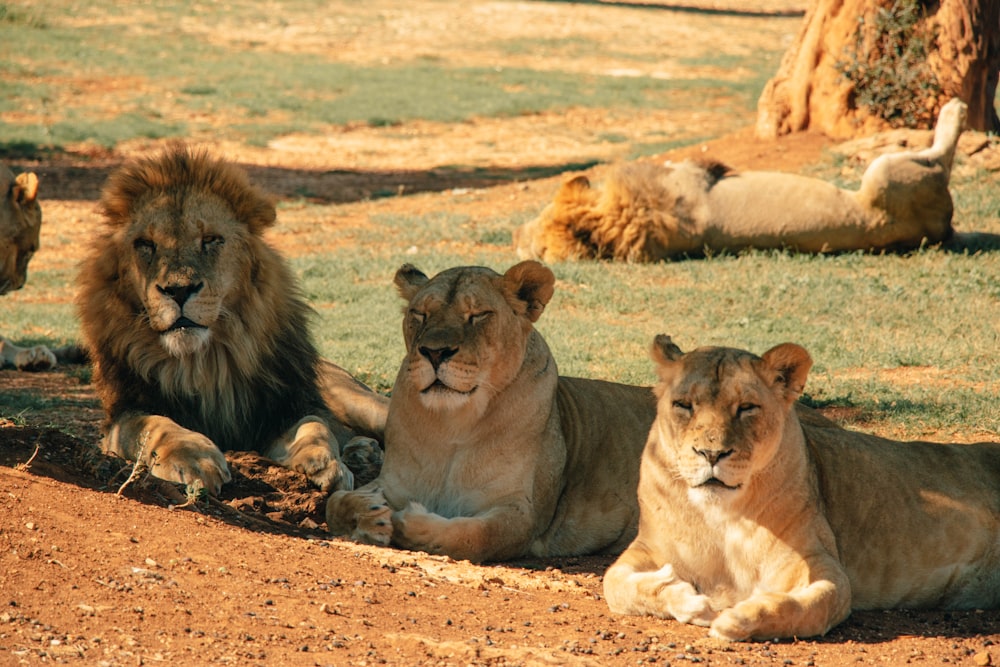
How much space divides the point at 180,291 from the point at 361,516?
55.3 inches

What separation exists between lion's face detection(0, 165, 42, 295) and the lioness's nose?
21.8ft

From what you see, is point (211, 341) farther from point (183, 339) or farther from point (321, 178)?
point (321, 178)

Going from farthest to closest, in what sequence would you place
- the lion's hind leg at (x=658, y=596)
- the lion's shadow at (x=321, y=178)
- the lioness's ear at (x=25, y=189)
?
the lion's shadow at (x=321, y=178) < the lioness's ear at (x=25, y=189) < the lion's hind leg at (x=658, y=596)

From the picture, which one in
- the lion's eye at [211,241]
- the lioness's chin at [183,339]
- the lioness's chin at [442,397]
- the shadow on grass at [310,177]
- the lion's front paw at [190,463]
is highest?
the lion's eye at [211,241]

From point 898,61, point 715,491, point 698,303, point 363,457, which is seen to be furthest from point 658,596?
point 898,61

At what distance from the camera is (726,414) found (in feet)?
15.5

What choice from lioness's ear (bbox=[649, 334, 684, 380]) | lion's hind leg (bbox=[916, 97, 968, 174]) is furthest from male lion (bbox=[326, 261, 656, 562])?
lion's hind leg (bbox=[916, 97, 968, 174])

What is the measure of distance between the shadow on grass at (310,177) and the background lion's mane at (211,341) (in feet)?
35.8

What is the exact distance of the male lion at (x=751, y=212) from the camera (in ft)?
40.3

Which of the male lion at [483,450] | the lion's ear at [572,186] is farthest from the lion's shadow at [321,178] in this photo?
the male lion at [483,450]

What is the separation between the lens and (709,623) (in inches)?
189

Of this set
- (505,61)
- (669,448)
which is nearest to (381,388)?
(669,448)

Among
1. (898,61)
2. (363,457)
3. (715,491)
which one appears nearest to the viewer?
(715,491)

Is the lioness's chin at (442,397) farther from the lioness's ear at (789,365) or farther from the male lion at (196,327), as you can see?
the lioness's ear at (789,365)
